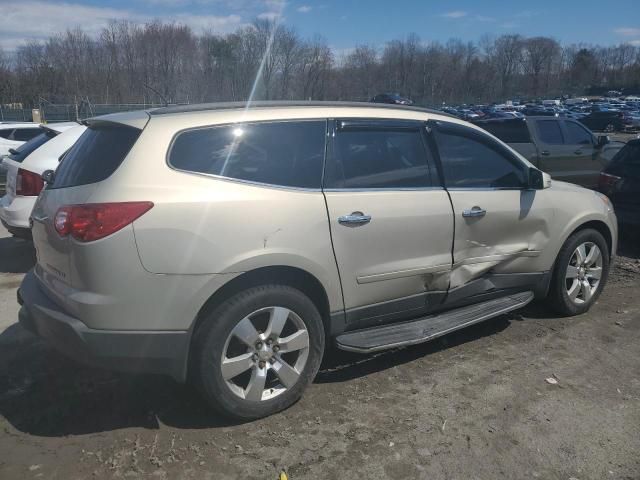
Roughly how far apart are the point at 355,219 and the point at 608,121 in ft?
152

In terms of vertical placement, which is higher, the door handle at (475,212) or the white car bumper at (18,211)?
the door handle at (475,212)

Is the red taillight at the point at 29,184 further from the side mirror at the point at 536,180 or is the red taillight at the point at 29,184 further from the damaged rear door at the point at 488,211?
the side mirror at the point at 536,180

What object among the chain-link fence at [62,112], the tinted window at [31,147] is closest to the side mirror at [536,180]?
the tinted window at [31,147]

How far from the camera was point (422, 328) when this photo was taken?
3854 mm

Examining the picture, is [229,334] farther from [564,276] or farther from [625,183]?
[625,183]

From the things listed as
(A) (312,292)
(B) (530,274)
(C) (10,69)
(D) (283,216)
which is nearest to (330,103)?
(D) (283,216)

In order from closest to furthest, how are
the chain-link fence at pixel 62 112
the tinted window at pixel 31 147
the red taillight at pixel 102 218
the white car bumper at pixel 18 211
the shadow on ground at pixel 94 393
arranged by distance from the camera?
1. the red taillight at pixel 102 218
2. the shadow on ground at pixel 94 393
3. the white car bumper at pixel 18 211
4. the tinted window at pixel 31 147
5. the chain-link fence at pixel 62 112

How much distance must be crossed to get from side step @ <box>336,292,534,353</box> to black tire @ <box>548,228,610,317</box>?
470mm

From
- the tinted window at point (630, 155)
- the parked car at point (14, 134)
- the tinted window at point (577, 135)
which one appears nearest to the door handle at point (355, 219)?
the tinted window at point (630, 155)

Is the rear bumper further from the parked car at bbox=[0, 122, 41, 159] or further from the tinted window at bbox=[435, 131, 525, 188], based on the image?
the parked car at bbox=[0, 122, 41, 159]

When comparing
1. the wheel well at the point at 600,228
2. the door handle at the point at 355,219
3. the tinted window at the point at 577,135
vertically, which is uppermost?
the tinted window at the point at 577,135

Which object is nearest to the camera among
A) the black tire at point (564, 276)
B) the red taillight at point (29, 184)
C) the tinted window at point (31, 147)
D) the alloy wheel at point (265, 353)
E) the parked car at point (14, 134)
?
the alloy wheel at point (265, 353)

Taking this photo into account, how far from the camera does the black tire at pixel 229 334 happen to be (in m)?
3.03

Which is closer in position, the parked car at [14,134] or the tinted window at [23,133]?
the parked car at [14,134]
